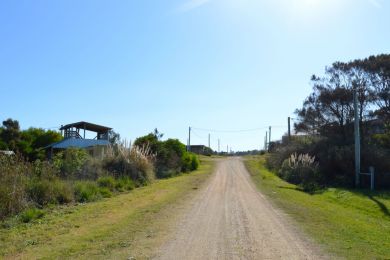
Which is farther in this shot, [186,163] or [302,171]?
[186,163]

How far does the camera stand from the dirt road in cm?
878

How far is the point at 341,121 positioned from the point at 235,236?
33.4m

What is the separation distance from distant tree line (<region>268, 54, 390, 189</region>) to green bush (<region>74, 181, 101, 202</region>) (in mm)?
18043

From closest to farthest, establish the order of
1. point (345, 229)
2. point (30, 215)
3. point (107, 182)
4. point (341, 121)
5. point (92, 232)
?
1. point (92, 232)
2. point (345, 229)
3. point (30, 215)
4. point (107, 182)
5. point (341, 121)

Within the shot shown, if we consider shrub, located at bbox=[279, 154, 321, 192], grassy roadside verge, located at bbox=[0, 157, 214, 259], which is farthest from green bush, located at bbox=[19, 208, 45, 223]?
shrub, located at bbox=[279, 154, 321, 192]

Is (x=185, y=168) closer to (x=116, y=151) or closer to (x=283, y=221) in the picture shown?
(x=116, y=151)

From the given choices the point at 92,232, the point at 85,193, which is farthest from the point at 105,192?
the point at 92,232

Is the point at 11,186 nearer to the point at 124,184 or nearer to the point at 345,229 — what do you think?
the point at 345,229

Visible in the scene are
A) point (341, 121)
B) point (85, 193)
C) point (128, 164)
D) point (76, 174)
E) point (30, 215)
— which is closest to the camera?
point (30, 215)

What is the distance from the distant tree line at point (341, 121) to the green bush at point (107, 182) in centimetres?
1557

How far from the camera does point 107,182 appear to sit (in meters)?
22.9

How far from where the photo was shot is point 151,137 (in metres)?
39.8

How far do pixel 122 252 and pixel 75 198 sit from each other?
979cm

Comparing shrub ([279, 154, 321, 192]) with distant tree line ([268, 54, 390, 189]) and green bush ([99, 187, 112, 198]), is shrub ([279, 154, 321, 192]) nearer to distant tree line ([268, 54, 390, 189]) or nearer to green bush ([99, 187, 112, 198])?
distant tree line ([268, 54, 390, 189])
